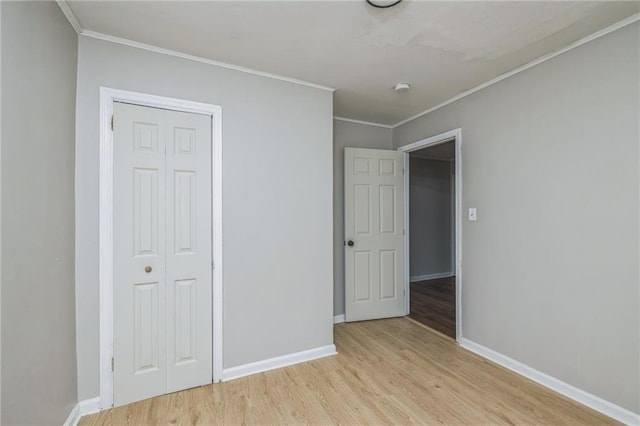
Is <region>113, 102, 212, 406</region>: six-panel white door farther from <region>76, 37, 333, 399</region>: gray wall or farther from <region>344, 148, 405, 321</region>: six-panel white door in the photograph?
<region>344, 148, 405, 321</region>: six-panel white door

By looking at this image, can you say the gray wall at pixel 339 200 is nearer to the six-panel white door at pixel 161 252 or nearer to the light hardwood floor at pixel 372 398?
the light hardwood floor at pixel 372 398

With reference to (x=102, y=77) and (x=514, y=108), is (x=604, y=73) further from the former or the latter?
A: (x=102, y=77)

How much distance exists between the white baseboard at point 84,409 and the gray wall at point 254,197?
0.15 ft

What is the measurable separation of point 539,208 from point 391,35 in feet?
5.61

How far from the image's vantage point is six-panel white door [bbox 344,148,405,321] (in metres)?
3.51

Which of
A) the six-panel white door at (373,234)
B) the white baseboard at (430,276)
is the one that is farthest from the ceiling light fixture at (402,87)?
the white baseboard at (430,276)

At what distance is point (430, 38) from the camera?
1974 millimetres

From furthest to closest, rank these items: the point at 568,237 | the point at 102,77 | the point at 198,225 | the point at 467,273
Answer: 1. the point at 467,273
2. the point at 198,225
3. the point at 568,237
4. the point at 102,77

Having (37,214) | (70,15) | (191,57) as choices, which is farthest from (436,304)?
(70,15)

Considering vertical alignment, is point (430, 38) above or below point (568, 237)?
above

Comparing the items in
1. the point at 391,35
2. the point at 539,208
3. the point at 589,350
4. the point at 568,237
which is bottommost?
the point at 589,350

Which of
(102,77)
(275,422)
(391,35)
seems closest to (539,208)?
(391,35)

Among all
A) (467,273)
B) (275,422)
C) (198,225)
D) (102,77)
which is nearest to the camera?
(275,422)

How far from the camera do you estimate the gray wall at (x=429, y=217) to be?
5688 mm
